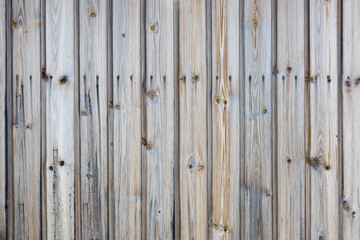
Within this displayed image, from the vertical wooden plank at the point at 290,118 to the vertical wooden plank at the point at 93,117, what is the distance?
874mm

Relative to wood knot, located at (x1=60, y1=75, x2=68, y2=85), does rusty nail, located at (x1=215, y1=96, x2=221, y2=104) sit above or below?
below

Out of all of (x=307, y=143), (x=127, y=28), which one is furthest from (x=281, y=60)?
(x=127, y=28)

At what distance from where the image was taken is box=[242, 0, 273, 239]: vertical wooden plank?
1.39m

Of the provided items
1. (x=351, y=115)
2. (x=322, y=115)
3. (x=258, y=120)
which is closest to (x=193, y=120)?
(x=258, y=120)

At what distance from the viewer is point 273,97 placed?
4.58ft

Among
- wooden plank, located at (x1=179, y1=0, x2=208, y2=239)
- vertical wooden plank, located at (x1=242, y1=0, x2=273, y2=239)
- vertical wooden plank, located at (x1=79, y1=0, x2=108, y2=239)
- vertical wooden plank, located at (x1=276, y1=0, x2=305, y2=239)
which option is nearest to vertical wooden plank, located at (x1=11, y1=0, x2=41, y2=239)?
vertical wooden plank, located at (x1=79, y1=0, x2=108, y2=239)

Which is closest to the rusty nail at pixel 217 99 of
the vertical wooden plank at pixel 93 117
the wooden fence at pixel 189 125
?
the wooden fence at pixel 189 125

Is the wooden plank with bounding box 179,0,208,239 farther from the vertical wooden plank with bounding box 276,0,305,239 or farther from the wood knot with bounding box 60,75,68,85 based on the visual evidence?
the wood knot with bounding box 60,75,68,85

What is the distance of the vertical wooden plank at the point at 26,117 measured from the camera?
143cm

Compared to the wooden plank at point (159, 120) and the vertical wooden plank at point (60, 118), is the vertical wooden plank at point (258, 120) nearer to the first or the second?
the wooden plank at point (159, 120)

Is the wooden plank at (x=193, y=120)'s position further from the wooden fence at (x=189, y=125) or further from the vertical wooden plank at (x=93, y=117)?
the vertical wooden plank at (x=93, y=117)

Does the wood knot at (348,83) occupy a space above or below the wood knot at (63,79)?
below

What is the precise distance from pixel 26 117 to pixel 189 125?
839 mm

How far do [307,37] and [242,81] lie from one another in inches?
15.5
